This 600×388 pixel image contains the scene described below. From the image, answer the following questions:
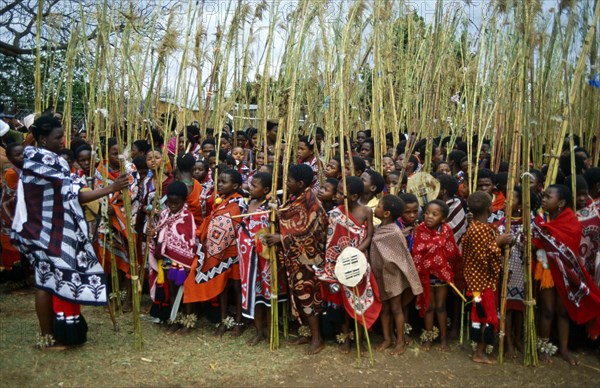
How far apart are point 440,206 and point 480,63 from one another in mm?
2801

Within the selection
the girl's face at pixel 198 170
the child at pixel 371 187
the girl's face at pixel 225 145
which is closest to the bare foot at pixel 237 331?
the child at pixel 371 187

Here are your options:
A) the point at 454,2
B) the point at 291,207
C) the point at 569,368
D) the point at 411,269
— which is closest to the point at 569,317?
the point at 569,368

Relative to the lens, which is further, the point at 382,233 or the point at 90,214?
the point at 90,214

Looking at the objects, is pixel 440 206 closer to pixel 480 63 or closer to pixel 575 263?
pixel 575 263

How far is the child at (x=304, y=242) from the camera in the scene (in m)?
4.22

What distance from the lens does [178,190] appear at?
465 centimetres

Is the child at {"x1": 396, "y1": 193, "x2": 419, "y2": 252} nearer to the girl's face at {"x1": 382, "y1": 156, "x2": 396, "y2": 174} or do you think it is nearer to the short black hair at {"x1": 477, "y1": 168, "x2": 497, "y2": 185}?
the short black hair at {"x1": 477, "y1": 168, "x2": 497, "y2": 185}

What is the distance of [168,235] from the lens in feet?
15.2

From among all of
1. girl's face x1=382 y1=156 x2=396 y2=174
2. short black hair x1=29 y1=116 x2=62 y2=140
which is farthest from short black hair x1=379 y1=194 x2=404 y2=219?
short black hair x1=29 y1=116 x2=62 y2=140

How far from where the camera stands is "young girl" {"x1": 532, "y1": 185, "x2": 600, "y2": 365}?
396cm

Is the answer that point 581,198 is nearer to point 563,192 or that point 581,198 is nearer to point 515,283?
point 563,192

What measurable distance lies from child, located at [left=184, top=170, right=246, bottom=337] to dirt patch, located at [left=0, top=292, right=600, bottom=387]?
1.17 feet

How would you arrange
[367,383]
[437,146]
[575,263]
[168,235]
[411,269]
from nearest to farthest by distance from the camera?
[367,383], [575,263], [411,269], [168,235], [437,146]

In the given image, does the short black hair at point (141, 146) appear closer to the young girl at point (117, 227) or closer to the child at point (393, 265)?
the young girl at point (117, 227)
